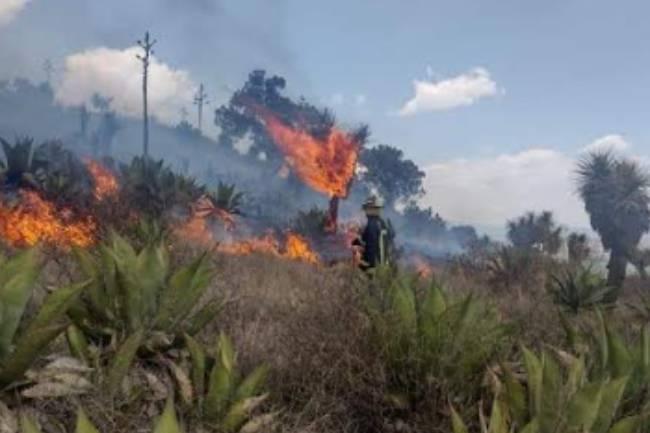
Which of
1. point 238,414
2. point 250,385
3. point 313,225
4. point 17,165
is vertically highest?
point 17,165

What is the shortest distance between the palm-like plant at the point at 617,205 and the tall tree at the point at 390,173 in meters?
32.8

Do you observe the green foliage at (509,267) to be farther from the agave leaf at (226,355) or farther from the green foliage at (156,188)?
the agave leaf at (226,355)

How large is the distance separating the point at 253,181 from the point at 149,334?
240 feet

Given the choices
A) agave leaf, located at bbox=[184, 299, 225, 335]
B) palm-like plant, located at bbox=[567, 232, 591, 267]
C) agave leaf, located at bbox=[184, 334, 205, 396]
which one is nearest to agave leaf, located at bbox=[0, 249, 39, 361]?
agave leaf, located at bbox=[184, 334, 205, 396]

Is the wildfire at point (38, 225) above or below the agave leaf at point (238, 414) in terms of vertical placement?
above

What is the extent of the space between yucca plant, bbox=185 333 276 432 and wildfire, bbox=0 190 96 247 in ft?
21.3

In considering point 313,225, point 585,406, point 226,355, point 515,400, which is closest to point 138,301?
point 226,355

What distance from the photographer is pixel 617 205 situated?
25016 mm

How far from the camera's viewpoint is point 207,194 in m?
19.0

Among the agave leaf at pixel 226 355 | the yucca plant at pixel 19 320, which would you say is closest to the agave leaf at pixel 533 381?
the agave leaf at pixel 226 355

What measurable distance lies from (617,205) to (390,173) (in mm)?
35339

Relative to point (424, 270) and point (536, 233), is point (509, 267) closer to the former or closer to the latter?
point (424, 270)

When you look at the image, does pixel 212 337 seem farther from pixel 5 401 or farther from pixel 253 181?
pixel 253 181

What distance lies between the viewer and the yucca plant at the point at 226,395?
3469 millimetres
